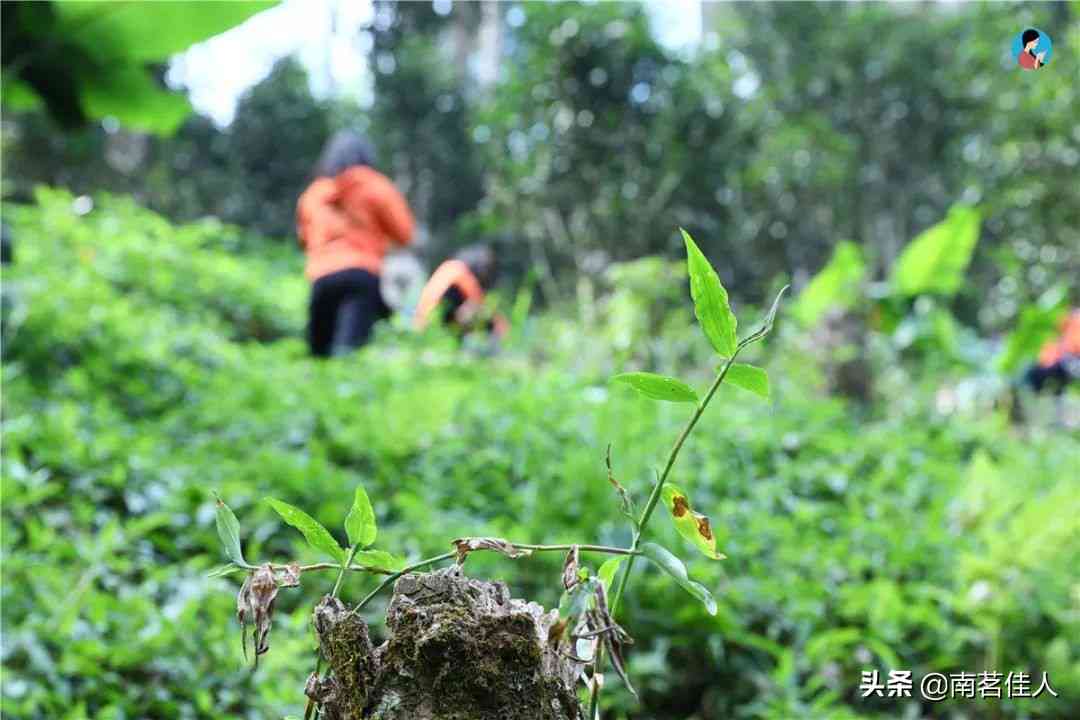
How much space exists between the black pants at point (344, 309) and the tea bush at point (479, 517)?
644 mm

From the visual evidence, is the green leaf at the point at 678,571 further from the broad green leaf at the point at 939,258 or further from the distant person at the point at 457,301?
the distant person at the point at 457,301

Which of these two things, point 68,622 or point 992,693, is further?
point 68,622

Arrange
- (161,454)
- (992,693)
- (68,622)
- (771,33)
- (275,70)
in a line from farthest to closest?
(275,70), (771,33), (161,454), (68,622), (992,693)

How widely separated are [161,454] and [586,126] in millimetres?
4283

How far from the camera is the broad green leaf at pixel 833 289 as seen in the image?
18.1 feet

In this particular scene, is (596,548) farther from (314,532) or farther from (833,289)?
(833,289)

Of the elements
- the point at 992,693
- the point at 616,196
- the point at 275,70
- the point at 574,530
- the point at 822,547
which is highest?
the point at 275,70

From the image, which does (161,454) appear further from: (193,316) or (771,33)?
(771,33)

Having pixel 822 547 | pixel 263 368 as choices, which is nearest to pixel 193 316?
pixel 263 368

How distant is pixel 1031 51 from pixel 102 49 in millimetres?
1867

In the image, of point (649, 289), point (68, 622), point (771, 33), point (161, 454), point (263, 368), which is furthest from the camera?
point (771, 33)

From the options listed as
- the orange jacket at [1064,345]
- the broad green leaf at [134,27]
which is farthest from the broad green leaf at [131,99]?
the orange jacket at [1064,345]

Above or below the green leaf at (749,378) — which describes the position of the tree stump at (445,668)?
below

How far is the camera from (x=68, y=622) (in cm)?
191
